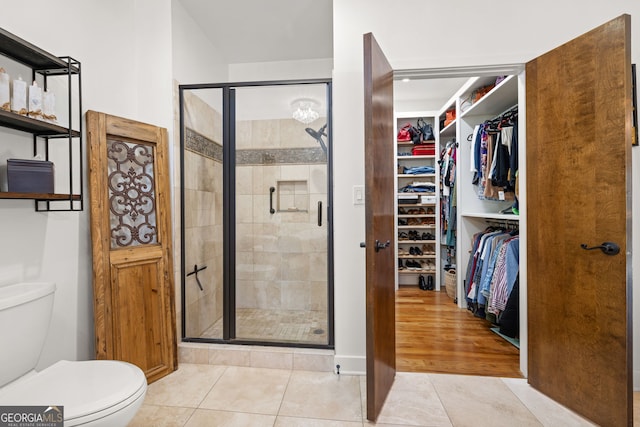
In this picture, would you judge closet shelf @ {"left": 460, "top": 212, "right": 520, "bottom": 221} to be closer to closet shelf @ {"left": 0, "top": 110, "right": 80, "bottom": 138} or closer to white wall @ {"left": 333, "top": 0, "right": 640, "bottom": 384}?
white wall @ {"left": 333, "top": 0, "right": 640, "bottom": 384}

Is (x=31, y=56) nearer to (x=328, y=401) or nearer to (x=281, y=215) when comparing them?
(x=281, y=215)

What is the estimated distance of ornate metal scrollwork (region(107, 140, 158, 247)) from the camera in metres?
1.84

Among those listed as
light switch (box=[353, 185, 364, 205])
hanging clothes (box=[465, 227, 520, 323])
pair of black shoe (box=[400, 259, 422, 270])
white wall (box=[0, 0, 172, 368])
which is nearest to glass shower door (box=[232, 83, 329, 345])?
light switch (box=[353, 185, 364, 205])

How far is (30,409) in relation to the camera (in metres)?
1.04

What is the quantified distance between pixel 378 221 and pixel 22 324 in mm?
1661

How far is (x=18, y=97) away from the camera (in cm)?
128

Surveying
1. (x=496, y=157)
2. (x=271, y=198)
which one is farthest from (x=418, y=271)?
(x=271, y=198)

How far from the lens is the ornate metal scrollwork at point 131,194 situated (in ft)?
6.03

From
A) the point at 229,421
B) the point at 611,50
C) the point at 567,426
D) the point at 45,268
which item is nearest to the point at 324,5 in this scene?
the point at 611,50

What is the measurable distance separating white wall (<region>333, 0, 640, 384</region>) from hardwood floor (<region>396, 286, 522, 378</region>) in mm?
547

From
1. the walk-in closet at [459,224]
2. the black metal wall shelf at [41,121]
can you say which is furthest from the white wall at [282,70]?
the black metal wall shelf at [41,121]

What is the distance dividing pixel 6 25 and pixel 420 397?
112 inches

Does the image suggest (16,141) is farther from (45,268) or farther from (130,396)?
(130,396)

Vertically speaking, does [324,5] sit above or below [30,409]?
above
